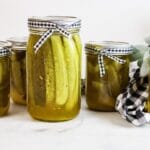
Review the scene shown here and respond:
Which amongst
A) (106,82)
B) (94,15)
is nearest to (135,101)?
(106,82)

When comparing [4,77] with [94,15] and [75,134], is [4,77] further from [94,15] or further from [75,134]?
[94,15]

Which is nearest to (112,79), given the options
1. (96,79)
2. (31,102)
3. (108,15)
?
(96,79)

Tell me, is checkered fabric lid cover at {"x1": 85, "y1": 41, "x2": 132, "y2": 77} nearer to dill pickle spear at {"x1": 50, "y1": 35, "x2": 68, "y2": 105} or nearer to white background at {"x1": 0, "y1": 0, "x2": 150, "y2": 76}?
dill pickle spear at {"x1": 50, "y1": 35, "x2": 68, "y2": 105}

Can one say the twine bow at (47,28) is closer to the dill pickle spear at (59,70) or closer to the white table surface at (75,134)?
the dill pickle spear at (59,70)

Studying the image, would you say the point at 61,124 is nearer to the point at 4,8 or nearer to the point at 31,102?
the point at 31,102

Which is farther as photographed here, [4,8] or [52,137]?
[4,8]
